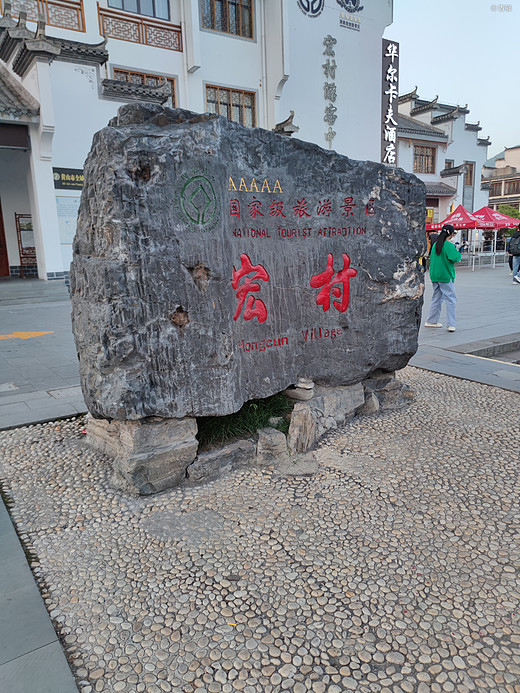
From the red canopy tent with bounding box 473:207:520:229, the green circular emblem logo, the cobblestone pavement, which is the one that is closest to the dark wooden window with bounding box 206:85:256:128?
the red canopy tent with bounding box 473:207:520:229

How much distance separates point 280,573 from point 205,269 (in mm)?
1665

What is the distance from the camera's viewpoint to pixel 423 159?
2405 centimetres

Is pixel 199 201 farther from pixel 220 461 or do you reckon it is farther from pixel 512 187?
pixel 512 187

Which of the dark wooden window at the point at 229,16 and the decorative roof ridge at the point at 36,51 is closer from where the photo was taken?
the decorative roof ridge at the point at 36,51

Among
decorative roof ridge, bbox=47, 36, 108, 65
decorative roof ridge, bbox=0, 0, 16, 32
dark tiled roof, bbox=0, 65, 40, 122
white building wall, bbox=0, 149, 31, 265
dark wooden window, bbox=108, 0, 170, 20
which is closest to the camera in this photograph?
dark tiled roof, bbox=0, 65, 40, 122

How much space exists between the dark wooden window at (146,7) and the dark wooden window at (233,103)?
214cm

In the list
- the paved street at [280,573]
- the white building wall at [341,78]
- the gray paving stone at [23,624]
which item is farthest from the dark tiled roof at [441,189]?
the gray paving stone at [23,624]

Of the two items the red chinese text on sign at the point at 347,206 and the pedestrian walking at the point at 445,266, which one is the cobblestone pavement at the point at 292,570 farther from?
the pedestrian walking at the point at 445,266

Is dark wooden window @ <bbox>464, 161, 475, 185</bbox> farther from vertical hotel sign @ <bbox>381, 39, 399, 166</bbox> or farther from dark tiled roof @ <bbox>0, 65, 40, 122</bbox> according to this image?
dark tiled roof @ <bbox>0, 65, 40, 122</bbox>

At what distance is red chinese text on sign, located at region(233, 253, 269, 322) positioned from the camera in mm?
3031

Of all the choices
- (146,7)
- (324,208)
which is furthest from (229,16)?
(324,208)

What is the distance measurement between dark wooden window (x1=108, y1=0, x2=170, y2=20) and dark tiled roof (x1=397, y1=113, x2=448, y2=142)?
40.6 feet

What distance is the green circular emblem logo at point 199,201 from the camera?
274 cm

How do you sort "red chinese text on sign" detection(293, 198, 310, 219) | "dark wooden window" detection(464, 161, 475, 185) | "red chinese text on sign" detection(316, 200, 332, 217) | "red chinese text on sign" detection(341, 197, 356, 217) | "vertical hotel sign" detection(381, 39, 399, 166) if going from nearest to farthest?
"red chinese text on sign" detection(293, 198, 310, 219)
"red chinese text on sign" detection(316, 200, 332, 217)
"red chinese text on sign" detection(341, 197, 356, 217)
"vertical hotel sign" detection(381, 39, 399, 166)
"dark wooden window" detection(464, 161, 475, 185)
